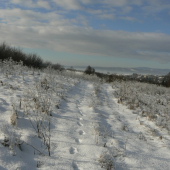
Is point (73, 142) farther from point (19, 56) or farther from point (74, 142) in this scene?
point (19, 56)

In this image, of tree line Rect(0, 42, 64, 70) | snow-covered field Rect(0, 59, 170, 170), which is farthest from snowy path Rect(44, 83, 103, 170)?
tree line Rect(0, 42, 64, 70)

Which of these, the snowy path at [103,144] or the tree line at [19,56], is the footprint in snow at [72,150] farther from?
the tree line at [19,56]

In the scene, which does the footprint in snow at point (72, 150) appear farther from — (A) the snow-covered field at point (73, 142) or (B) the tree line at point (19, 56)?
(B) the tree line at point (19, 56)

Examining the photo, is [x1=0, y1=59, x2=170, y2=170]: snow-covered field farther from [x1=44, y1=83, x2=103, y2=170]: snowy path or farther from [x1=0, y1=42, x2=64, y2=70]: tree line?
[x1=0, y1=42, x2=64, y2=70]: tree line

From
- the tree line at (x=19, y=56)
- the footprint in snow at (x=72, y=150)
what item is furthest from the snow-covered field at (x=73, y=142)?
the tree line at (x=19, y=56)

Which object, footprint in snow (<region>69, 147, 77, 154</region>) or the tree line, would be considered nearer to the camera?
footprint in snow (<region>69, 147, 77, 154</region>)

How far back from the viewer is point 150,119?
525cm

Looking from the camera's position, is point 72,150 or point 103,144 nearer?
point 72,150

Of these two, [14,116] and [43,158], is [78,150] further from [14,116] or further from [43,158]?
[14,116]

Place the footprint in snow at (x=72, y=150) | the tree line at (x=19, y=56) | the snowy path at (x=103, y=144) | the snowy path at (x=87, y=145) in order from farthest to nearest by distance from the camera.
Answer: the tree line at (x=19, y=56)
the footprint in snow at (x=72, y=150)
the snowy path at (x=103, y=144)
the snowy path at (x=87, y=145)

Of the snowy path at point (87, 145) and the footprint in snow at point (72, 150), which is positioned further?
the footprint in snow at point (72, 150)

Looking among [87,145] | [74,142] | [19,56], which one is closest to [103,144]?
[87,145]

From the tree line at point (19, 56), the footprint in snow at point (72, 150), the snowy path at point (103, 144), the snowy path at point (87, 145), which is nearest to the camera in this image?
the snowy path at point (87, 145)

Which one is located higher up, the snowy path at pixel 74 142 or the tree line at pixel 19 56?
the tree line at pixel 19 56
